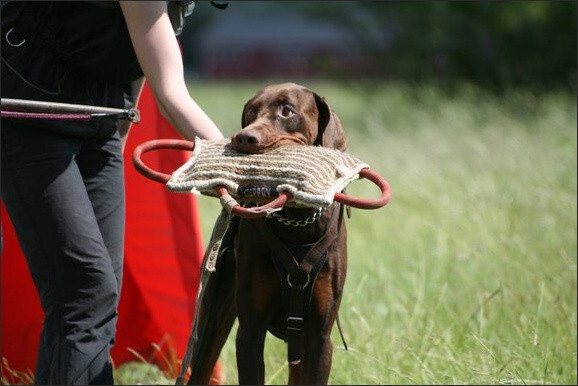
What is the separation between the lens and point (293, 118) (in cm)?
325

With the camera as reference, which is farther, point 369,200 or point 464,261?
point 464,261

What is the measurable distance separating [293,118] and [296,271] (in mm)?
481

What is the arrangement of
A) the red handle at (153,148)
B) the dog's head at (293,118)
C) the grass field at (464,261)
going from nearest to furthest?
the red handle at (153,148) → the dog's head at (293,118) → the grass field at (464,261)

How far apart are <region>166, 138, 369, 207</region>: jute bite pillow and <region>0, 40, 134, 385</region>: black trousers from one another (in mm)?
494

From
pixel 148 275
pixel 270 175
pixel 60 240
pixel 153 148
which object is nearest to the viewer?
pixel 270 175

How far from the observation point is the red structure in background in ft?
14.9

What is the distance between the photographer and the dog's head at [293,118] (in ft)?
10.4

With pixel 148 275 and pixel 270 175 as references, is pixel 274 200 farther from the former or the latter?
pixel 148 275

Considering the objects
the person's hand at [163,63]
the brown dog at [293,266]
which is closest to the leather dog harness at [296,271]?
the brown dog at [293,266]

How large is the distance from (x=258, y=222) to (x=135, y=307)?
5.89ft

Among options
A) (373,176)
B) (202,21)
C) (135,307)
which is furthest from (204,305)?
(202,21)

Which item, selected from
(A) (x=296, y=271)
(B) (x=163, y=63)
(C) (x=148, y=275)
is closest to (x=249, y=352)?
(A) (x=296, y=271)

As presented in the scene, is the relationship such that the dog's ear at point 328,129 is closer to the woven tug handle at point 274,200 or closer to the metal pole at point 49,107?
the woven tug handle at point 274,200

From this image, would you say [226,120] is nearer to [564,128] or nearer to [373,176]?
[564,128]
